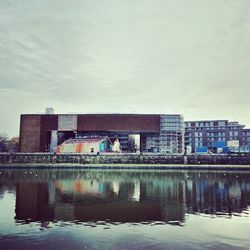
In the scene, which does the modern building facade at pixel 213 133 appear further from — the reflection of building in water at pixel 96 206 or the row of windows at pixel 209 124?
the reflection of building in water at pixel 96 206

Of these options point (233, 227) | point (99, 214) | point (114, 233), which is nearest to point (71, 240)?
point (114, 233)

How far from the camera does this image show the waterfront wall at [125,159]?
105875 millimetres

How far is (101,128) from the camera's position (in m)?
119

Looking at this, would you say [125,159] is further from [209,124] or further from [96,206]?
[96,206]

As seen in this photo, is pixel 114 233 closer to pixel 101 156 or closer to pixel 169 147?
pixel 101 156

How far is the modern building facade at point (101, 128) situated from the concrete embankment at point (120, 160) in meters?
8.43

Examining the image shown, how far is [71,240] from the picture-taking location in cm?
1997

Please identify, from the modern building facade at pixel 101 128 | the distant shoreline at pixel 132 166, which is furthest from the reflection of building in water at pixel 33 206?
the modern building facade at pixel 101 128

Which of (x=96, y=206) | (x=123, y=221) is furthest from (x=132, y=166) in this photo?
(x=123, y=221)

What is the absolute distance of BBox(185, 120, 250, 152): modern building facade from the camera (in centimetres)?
15150

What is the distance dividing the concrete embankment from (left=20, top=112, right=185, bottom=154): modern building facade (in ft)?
27.7

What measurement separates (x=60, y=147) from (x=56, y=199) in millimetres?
84766

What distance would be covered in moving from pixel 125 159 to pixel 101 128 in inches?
671

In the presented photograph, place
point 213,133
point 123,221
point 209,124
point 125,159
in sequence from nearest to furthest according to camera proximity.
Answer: point 123,221
point 125,159
point 213,133
point 209,124
